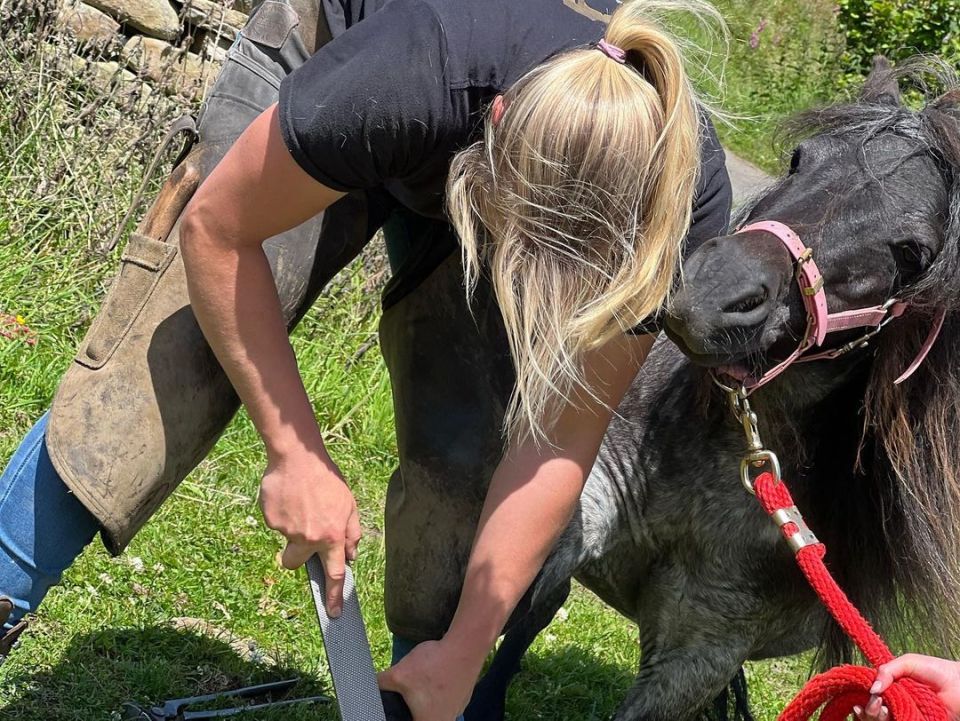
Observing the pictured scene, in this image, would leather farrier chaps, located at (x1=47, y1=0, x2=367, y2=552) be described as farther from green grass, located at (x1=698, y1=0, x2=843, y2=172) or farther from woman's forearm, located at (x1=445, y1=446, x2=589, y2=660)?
green grass, located at (x1=698, y1=0, x2=843, y2=172)

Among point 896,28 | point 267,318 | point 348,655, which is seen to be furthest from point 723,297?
point 896,28

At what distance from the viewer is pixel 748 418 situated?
2.07 m

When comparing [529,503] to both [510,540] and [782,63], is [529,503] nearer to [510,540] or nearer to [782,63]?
[510,540]

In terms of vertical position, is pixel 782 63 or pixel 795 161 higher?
pixel 795 161

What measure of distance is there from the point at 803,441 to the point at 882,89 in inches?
28.8

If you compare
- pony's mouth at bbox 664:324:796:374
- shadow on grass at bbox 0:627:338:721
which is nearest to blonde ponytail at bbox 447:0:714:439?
pony's mouth at bbox 664:324:796:374

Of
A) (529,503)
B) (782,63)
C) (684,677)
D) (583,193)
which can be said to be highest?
(583,193)

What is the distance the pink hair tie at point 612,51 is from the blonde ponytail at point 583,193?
0.01 meters

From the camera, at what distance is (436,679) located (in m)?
1.88

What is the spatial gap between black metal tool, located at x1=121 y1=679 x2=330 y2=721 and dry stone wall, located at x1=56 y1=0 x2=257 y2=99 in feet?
7.67

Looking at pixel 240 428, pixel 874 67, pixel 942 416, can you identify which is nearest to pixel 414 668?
pixel 942 416

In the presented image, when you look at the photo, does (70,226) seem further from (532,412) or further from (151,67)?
(532,412)

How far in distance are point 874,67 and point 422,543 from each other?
1414 millimetres

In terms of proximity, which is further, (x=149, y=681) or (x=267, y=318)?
(x=149, y=681)
